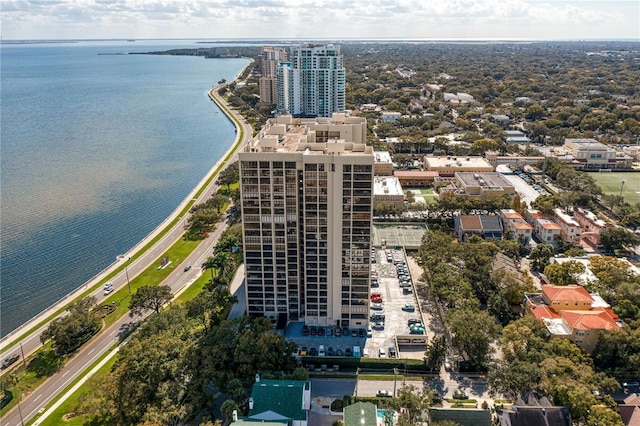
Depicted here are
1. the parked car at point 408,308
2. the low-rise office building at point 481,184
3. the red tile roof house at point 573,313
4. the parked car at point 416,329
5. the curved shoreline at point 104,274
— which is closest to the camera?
the red tile roof house at point 573,313

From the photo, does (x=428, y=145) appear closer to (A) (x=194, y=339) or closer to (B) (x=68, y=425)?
(A) (x=194, y=339)

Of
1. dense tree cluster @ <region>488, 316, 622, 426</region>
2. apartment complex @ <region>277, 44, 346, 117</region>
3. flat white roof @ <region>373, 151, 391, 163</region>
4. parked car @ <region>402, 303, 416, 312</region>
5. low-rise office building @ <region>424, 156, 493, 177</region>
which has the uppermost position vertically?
apartment complex @ <region>277, 44, 346, 117</region>

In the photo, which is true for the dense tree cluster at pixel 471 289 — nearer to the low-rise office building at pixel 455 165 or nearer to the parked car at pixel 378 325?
the parked car at pixel 378 325

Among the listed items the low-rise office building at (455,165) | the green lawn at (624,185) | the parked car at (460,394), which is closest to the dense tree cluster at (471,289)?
the parked car at (460,394)

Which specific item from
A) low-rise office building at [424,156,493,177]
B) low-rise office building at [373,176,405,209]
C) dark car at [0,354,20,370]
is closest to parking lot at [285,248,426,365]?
low-rise office building at [373,176,405,209]

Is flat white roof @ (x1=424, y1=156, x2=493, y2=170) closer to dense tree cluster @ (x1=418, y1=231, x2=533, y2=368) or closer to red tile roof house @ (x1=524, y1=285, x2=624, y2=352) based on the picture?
dense tree cluster @ (x1=418, y1=231, x2=533, y2=368)

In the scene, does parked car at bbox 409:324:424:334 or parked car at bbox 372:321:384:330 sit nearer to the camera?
parked car at bbox 409:324:424:334
